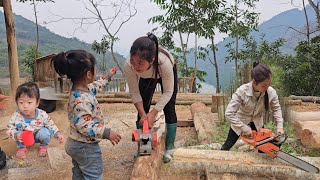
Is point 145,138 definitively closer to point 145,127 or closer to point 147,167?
point 145,127

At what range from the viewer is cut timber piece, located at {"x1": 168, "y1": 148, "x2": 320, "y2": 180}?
266 cm

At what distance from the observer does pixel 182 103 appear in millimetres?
7648

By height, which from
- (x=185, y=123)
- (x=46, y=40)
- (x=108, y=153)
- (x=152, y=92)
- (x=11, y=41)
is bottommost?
(x=108, y=153)

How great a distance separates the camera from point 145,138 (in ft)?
7.43

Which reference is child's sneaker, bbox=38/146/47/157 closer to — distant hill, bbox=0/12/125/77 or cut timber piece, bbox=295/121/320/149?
cut timber piece, bbox=295/121/320/149

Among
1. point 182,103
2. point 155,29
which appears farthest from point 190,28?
point 182,103

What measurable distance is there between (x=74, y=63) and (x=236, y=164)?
1601mm

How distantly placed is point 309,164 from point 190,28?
826 centimetres

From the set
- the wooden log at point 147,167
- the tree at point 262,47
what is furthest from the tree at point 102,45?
the wooden log at point 147,167

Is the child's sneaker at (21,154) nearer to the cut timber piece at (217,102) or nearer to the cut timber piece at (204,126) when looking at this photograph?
the cut timber piece at (204,126)

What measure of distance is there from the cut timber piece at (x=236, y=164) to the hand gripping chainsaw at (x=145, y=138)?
470mm

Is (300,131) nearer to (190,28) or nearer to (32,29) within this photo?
(190,28)

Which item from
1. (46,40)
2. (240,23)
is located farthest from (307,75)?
(46,40)

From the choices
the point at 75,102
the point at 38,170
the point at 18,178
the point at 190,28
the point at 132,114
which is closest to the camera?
the point at 75,102
